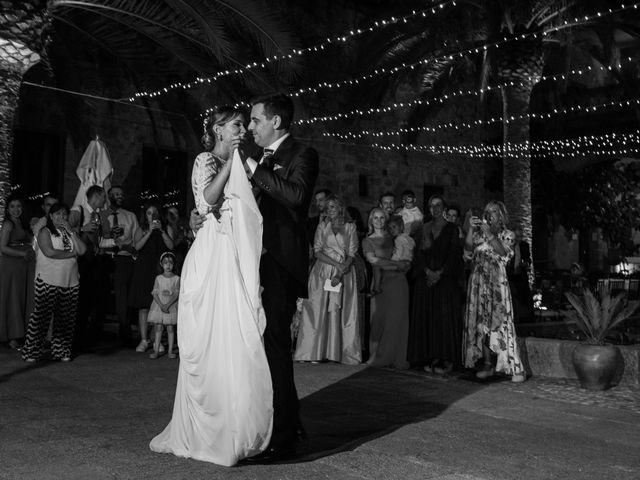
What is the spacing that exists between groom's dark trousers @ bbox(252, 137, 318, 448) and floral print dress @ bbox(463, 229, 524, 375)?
3816 millimetres

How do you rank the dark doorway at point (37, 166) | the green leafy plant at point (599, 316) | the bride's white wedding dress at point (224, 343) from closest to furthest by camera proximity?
the bride's white wedding dress at point (224, 343) → the green leafy plant at point (599, 316) → the dark doorway at point (37, 166)

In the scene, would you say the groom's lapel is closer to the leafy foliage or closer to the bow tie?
the bow tie

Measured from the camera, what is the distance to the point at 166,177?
1530cm

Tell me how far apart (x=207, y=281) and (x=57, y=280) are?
14.4 feet

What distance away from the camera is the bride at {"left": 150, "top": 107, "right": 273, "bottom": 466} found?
3826 mm

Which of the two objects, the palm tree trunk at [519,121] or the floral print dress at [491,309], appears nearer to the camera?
the floral print dress at [491,309]

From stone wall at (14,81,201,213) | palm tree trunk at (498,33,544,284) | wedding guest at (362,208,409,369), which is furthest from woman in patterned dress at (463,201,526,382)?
stone wall at (14,81,201,213)

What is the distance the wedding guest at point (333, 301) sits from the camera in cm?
842

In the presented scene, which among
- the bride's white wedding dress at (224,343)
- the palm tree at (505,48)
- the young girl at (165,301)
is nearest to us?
the bride's white wedding dress at (224,343)

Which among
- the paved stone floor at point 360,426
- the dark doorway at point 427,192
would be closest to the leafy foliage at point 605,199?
the dark doorway at point 427,192

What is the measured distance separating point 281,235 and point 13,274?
607 cm

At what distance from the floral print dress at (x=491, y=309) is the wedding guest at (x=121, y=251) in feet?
13.7

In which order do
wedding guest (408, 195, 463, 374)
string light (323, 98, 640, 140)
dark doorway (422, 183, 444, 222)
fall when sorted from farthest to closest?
1. dark doorway (422, 183, 444, 222)
2. string light (323, 98, 640, 140)
3. wedding guest (408, 195, 463, 374)

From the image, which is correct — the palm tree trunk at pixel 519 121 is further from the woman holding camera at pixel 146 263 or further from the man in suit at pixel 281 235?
the man in suit at pixel 281 235
